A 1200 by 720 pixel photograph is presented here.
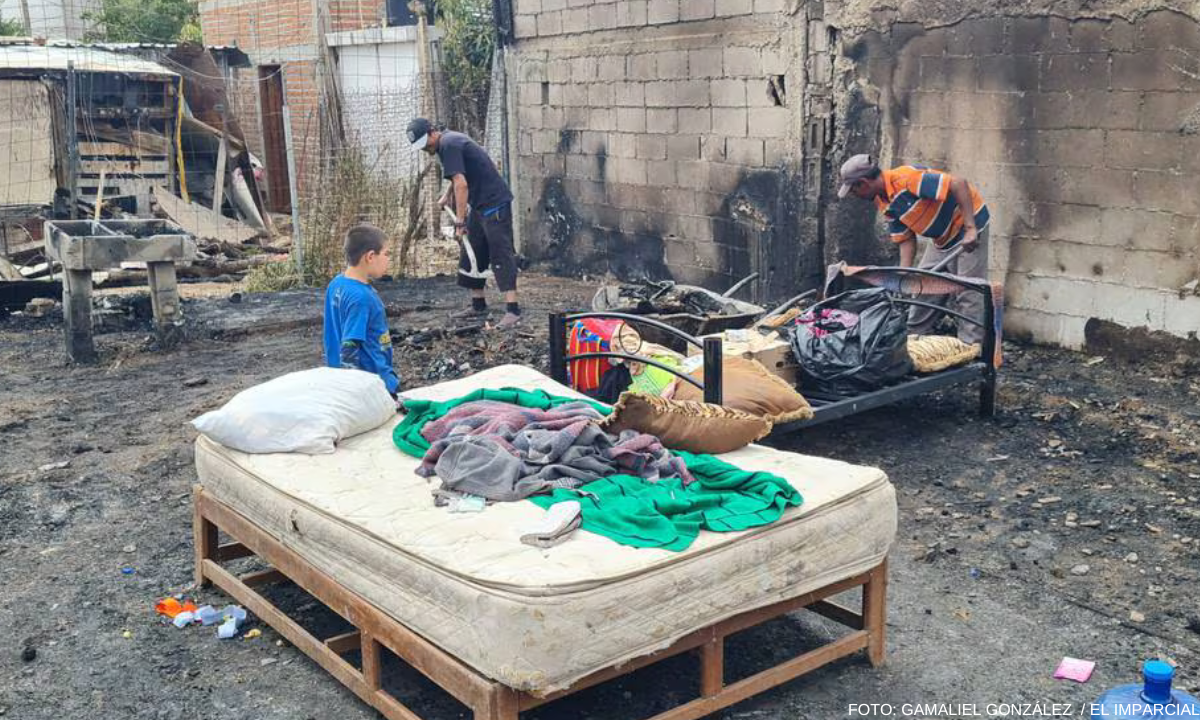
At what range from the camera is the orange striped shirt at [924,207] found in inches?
291

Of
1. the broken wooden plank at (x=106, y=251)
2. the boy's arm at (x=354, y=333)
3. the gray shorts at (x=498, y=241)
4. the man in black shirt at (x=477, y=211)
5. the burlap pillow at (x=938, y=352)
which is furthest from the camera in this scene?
the gray shorts at (x=498, y=241)

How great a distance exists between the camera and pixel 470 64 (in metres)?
14.4

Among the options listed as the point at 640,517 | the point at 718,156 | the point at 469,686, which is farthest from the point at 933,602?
the point at 718,156

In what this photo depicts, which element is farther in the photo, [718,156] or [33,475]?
[718,156]

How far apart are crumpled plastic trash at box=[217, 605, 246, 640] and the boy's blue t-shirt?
1.19m

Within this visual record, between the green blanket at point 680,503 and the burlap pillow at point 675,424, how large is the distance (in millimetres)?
124

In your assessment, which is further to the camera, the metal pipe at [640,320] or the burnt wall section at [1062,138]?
the burnt wall section at [1062,138]

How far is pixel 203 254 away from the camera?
47.5ft

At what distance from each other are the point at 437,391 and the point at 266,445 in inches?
42.9

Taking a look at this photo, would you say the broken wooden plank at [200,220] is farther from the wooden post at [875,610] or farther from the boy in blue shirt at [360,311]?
the wooden post at [875,610]

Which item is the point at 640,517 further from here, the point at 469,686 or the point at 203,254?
the point at 203,254

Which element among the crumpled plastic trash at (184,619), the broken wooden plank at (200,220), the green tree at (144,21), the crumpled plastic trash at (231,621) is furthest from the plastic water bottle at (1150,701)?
the green tree at (144,21)

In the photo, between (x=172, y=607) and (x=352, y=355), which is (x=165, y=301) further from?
(x=172, y=607)

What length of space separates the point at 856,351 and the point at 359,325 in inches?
107
